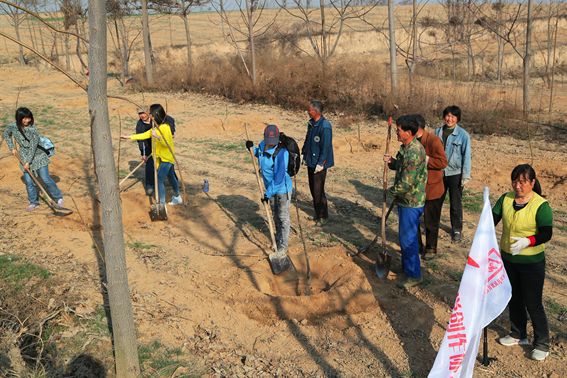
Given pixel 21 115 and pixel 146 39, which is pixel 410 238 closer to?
pixel 21 115

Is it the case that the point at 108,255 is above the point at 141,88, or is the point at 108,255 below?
below

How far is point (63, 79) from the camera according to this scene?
842 inches

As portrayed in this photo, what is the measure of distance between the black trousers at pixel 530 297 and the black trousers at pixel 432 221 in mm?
1703

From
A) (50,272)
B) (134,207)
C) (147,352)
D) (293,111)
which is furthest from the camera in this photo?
(293,111)

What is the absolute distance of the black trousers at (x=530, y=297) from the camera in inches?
132

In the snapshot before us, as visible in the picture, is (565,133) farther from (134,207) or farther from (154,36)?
(154,36)

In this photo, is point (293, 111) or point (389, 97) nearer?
point (389, 97)

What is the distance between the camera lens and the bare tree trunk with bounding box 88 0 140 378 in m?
2.51

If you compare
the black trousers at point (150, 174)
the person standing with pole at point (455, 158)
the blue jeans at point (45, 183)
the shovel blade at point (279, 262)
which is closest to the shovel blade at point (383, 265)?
the shovel blade at point (279, 262)

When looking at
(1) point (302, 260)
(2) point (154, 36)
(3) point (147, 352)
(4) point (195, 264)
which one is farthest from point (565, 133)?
(2) point (154, 36)

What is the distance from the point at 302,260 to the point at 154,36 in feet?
128

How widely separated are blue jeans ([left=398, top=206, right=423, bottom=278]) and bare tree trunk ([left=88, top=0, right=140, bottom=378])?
301 centimetres

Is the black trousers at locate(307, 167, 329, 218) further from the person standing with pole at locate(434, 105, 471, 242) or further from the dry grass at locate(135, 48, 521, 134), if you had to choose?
the dry grass at locate(135, 48, 521, 134)

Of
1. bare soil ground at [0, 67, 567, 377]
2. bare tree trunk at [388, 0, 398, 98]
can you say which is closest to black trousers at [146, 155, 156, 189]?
bare soil ground at [0, 67, 567, 377]
